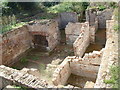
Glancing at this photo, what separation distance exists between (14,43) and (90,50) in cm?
532

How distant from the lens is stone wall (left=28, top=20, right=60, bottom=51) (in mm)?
12357

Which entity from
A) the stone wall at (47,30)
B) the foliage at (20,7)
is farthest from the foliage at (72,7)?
the stone wall at (47,30)

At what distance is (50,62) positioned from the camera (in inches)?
448

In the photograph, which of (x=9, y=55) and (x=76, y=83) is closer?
(x=76, y=83)

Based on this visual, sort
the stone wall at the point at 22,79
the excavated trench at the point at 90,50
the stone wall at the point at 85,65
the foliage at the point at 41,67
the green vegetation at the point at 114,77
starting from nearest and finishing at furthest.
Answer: the green vegetation at the point at 114,77 < the stone wall at the point at 22,79 < the excavated trench at the point at 90,50 < the stone wall at the point at 85,65 < the foliage at the point at 41,67

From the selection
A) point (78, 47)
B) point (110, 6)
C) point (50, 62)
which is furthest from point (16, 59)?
point (110, 6)

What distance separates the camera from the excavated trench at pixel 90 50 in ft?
28.1

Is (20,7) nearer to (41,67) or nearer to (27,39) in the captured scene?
(27,39)

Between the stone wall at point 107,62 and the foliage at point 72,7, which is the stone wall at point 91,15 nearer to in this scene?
the foliage at point 72,7

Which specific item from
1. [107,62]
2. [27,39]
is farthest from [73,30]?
[107,62]

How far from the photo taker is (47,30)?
40.4ft

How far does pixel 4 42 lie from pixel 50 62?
3.26 m

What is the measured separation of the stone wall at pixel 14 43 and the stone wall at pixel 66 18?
5411 millimetres

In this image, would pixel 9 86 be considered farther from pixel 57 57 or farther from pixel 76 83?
pixel 57 57
